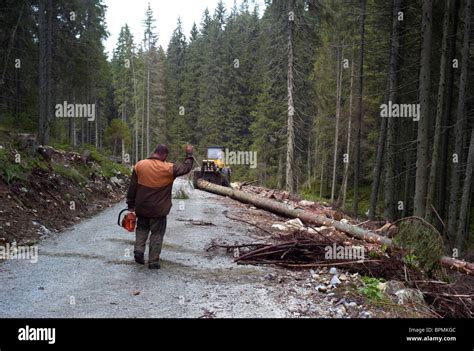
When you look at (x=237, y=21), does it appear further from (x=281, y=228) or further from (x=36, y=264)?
(x=36, y=264)

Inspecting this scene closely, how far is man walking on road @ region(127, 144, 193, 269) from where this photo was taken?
6.66 metres

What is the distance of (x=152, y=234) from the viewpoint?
6723mm

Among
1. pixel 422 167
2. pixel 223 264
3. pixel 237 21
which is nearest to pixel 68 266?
pixel 223 264

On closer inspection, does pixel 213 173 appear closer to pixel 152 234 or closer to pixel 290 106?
pixel 290 106

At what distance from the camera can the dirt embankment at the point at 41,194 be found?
28.2 feet

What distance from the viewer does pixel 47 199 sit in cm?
1045

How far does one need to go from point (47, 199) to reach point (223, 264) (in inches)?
238
